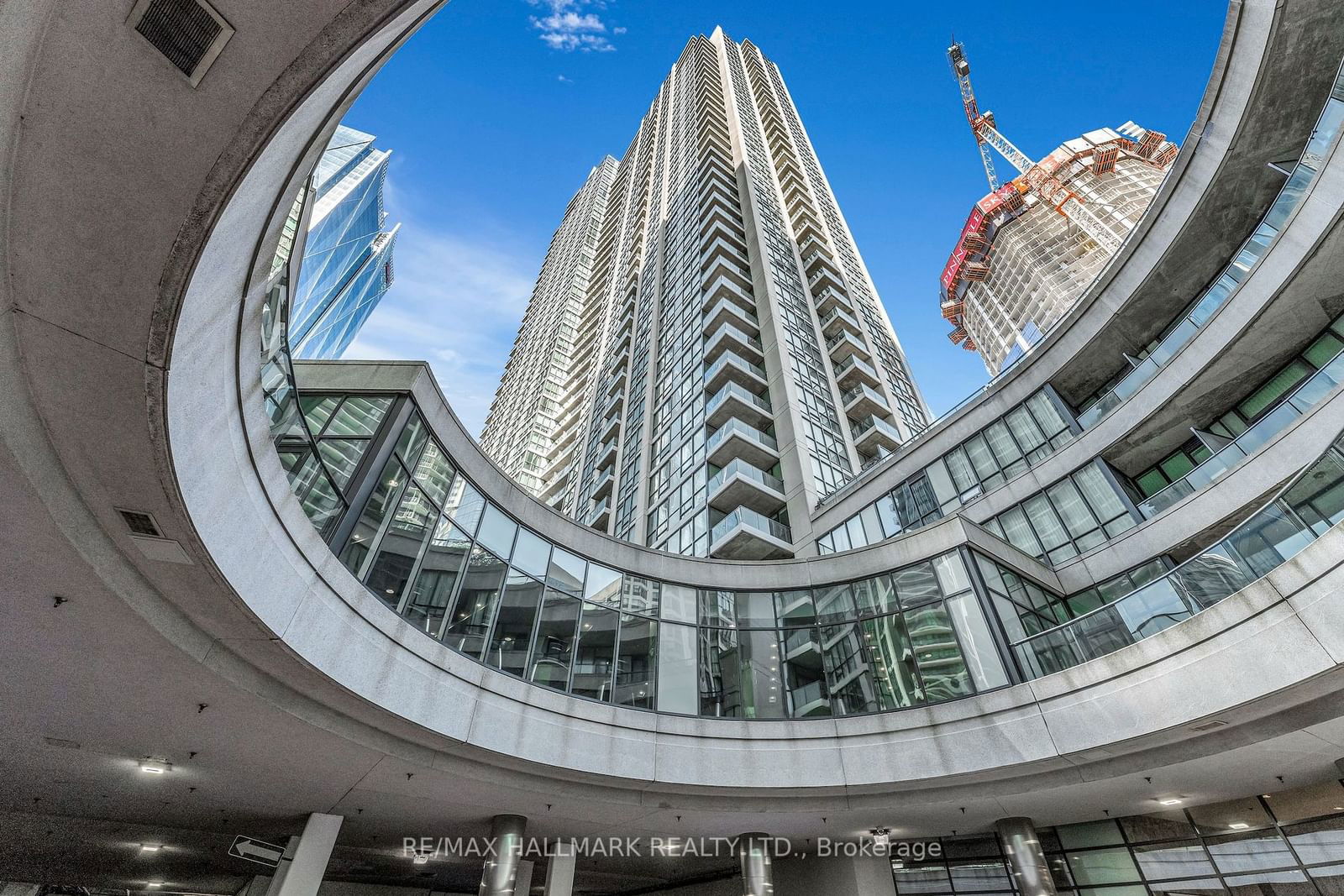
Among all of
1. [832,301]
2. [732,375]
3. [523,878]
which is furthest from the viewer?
[832,301]

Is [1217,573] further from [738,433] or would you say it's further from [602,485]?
[602,485]

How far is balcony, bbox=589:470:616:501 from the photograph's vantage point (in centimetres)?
4262

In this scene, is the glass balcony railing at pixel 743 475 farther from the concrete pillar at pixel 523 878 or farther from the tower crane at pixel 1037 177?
the tower crane at pixel 1037 177

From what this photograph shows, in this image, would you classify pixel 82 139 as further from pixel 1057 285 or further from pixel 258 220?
pixel 1057 285

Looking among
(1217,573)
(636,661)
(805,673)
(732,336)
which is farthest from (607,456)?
(1217,573)

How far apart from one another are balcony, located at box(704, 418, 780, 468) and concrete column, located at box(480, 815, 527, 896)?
20.7m

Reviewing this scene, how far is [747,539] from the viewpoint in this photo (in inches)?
1082

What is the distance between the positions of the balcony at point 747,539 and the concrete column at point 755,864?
13406 millimetres

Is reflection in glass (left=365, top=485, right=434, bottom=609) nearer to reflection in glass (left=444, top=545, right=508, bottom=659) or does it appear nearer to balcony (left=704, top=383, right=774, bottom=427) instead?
reflection in glass (left=444, top=545, right=508, bottom=659)

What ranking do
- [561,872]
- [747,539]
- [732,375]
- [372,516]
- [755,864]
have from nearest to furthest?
[372,516] < [561,872] < [755,864] < [747,539] < [732,375]

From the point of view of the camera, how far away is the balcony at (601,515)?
40.7 metres

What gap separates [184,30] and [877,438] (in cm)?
3469

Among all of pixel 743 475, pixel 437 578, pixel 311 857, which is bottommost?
pixel 311 857

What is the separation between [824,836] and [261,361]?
1619 centimetres
